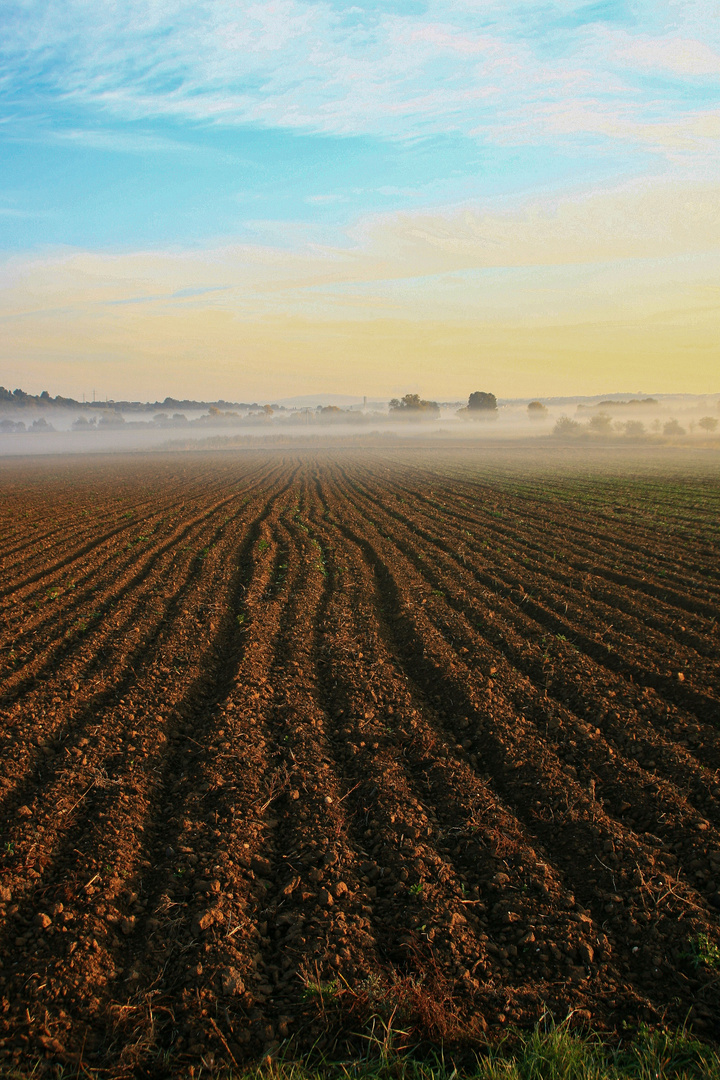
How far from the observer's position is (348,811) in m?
4.59

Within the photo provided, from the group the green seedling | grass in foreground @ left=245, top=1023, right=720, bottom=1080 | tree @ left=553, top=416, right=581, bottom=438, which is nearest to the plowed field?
the green seedling

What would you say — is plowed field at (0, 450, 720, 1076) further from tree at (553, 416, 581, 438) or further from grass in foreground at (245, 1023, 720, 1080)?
tree at (553, 416, 581, 438)

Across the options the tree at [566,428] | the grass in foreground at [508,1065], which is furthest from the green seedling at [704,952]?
the tree at [566,428]

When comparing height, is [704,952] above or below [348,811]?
below

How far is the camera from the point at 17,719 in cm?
583

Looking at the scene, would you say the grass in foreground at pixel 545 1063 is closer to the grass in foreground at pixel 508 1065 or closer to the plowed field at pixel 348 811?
the grass in foreground at pixel 508 1065

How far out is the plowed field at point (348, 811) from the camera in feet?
10.0

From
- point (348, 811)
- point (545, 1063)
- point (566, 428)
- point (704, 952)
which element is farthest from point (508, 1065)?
point (566, 428)

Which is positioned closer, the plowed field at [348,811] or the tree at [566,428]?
the plowed field at [348,811]

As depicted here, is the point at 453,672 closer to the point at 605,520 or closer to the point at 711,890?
the point at 711,890

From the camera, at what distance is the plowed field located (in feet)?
10.0

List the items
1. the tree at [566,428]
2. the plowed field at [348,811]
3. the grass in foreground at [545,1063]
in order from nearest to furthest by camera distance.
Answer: the grass in foreground at [545,1063] < the plowed field at [348,811] < the tree at [566,428]

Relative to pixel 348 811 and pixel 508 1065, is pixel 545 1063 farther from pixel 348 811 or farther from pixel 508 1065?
pixel 348 811

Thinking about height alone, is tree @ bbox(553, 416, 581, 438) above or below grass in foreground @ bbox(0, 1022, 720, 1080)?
above
